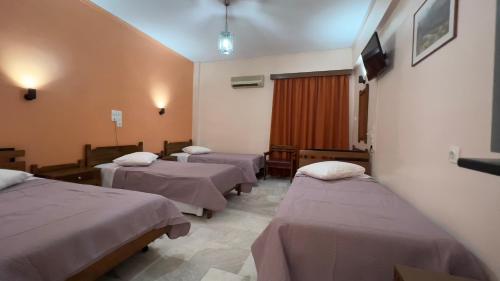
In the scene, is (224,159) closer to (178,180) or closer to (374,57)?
(178,180)

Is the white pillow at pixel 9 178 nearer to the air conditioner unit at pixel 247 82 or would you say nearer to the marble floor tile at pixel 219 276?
the marble floor tile at pixel 219 276

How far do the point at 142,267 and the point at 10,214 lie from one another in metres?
0.87

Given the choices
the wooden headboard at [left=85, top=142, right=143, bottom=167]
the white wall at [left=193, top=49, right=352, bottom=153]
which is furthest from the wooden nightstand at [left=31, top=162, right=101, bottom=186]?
the white wall at [left=193, top=49, right=352, bottom=153]

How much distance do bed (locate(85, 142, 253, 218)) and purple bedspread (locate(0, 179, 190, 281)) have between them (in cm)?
70

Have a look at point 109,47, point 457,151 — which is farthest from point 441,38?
point 109,47

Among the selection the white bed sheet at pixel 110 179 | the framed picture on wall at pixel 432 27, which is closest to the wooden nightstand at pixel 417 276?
the framed picture on wall at pixel 432 27

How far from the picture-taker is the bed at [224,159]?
3.88 m

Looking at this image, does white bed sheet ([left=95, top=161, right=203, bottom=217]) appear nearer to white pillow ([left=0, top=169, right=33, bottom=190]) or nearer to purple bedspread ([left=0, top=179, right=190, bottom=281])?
purple bedspread ([left=0, top=179, right=190, bottom=281])

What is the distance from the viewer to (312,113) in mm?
4613

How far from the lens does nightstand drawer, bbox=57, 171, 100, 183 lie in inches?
95.1

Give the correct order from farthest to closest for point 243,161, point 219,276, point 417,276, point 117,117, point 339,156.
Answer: point 243,161, point 117,117, point 339,156, point 219,276, point 417,276

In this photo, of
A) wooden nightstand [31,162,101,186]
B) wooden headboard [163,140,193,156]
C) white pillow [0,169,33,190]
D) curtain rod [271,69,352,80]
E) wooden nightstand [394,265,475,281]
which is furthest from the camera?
wooden headboard [163,140,193,156]

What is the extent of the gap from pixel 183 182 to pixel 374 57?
8.25 ft

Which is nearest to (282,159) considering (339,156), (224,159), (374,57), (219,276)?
(224,159)
